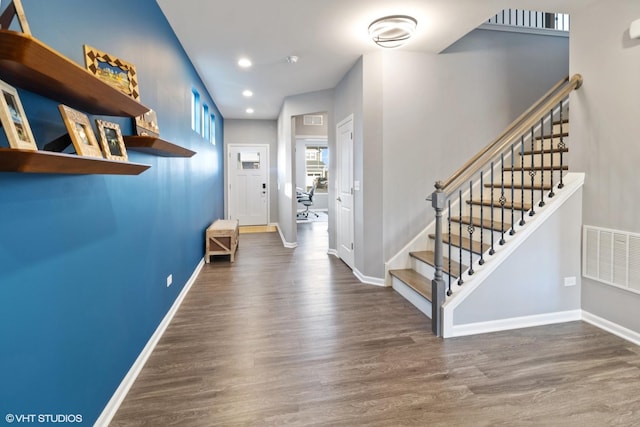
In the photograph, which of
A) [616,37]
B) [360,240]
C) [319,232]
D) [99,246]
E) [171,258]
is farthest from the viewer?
[319,232]

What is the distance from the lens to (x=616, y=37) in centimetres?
265

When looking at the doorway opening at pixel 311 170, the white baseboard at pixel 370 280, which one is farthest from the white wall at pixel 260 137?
the white baseboard at pixel 370 280

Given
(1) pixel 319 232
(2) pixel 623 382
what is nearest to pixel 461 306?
(2) pixel 623 382

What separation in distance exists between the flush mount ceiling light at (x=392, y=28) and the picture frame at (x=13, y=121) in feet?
9.45

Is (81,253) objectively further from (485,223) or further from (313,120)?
(313,120)

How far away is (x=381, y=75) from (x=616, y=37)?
2070 mm

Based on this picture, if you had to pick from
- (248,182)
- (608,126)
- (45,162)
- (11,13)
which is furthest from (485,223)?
(248,182)

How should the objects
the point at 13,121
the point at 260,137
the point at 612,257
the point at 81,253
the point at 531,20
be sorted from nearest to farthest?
the point at 13,121
the point at 81,253
the point at 612,257
the point at 531,20
the point at 260,137

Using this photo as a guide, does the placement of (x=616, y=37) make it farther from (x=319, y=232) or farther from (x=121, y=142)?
(x=319, y=232)

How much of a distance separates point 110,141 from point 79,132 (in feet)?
1.08

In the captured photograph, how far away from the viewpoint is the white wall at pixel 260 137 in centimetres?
846

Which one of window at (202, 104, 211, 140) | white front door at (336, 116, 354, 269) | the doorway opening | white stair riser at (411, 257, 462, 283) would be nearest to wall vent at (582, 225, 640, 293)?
white stair riser at (411, 257, 462, 283)

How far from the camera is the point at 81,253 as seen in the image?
1592mm

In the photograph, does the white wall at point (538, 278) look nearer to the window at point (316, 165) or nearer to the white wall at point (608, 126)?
the white wall at point (608, 126)
